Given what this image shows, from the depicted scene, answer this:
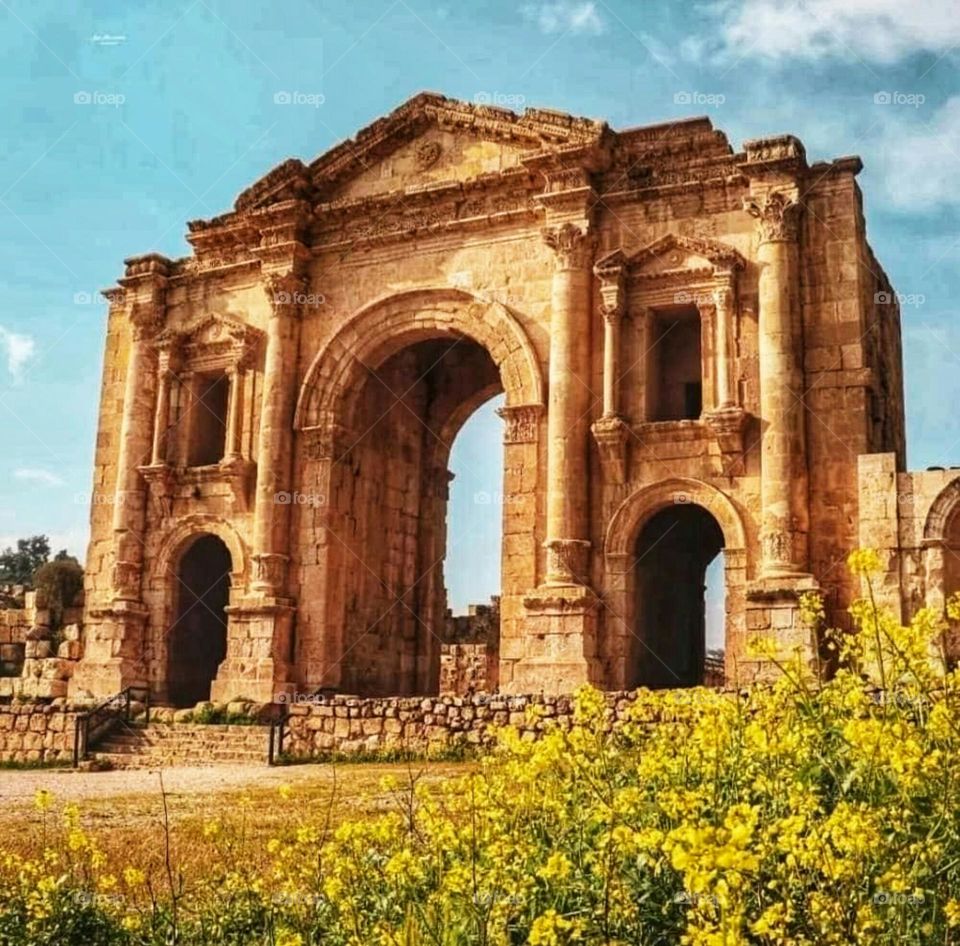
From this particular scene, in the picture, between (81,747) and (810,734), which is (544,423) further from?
(810,734)

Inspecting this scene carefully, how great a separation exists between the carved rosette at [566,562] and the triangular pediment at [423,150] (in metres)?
6.91

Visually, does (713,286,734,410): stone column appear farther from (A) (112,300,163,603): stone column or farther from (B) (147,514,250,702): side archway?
(A) (112,300,163,603): stone column

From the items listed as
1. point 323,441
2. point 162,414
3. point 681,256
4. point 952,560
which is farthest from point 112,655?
point 952,560

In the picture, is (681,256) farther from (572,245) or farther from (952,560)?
(952,560)

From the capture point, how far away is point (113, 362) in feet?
85.1

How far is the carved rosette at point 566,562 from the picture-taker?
19.2 metres

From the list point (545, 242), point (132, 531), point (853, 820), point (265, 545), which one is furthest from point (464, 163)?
point (853, 820)

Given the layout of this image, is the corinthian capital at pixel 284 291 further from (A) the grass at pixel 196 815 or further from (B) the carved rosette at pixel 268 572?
(A) the grass at pixel 196 815

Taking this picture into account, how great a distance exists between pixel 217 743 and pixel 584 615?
6.29 metres

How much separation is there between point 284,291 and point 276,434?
2834mm

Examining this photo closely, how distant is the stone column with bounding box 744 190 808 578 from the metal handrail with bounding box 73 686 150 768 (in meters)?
11.1

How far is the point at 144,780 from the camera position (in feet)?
52.1

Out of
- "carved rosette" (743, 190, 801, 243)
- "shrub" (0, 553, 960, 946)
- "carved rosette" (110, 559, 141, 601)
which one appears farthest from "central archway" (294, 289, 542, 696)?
"shrub" (0, 553, 960, 946)

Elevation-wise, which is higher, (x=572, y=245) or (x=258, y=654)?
(x=572, y=245)
